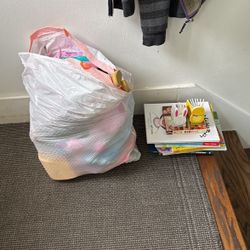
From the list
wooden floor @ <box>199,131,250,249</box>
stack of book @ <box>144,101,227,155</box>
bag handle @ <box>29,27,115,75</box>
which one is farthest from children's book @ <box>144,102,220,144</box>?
bag handle @ <box>29,27,115,75</box>

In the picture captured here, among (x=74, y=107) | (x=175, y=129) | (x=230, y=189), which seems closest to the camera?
(x=74, y=107)

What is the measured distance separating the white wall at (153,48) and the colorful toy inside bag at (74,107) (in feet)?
0.19

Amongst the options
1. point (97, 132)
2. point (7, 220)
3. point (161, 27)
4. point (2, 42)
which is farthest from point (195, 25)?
point (7, 220)

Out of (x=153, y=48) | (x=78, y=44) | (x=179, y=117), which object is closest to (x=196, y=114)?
(x=179, y=117)

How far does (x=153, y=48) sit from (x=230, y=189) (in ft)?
2.21

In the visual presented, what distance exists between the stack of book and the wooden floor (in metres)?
0.07

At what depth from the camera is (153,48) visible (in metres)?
1.08

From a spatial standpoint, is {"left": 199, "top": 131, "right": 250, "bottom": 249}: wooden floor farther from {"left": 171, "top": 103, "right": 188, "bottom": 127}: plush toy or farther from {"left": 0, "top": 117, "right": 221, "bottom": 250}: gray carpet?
{"left": 171, "top": 103, "right": 188, "bottom": 127}: plush toy

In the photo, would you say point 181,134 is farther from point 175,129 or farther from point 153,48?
point 153,48

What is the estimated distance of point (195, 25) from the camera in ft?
3.35

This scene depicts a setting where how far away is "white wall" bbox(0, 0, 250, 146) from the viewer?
0.97m

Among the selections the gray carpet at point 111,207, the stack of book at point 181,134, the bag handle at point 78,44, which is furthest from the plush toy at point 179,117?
the bag handle at point 78,44

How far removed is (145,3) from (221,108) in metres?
0.65

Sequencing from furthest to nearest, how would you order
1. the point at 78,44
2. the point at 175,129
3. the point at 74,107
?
1. the point at 175,129
2. the point at 78,44
3. the point at 74,107
